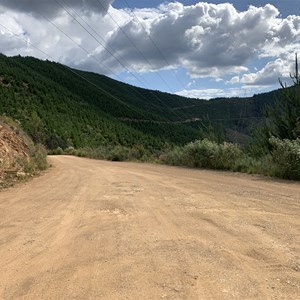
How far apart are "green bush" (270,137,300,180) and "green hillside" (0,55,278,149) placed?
22.5 m

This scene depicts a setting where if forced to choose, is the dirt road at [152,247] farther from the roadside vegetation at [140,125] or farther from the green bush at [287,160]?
the roadside vegetation at [140,125]

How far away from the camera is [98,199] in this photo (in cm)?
945

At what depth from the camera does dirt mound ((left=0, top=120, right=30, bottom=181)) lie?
49.5 ft

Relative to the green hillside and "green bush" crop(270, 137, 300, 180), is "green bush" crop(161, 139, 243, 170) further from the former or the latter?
the green hillside

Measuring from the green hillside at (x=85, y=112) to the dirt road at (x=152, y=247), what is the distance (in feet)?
99.0

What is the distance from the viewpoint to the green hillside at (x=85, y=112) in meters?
72.1

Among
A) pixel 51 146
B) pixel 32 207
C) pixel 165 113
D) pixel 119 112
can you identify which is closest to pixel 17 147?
pixel 32 207

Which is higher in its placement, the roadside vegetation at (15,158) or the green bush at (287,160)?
the roadside vegetation at (15,158)

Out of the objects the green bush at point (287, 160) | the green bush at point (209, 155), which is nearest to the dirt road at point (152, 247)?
the green bush at point (287, 160)

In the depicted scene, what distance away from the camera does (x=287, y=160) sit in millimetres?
14734

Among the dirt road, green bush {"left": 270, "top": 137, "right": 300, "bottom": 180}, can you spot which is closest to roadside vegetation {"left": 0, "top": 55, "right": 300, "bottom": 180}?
green bush {"left": 270, "top": 137, "right": 300, "bottom": 180}

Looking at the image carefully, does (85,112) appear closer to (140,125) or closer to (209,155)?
(140,125)

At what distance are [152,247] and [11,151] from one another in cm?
1291

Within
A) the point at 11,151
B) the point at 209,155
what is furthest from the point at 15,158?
the point at 209,155
